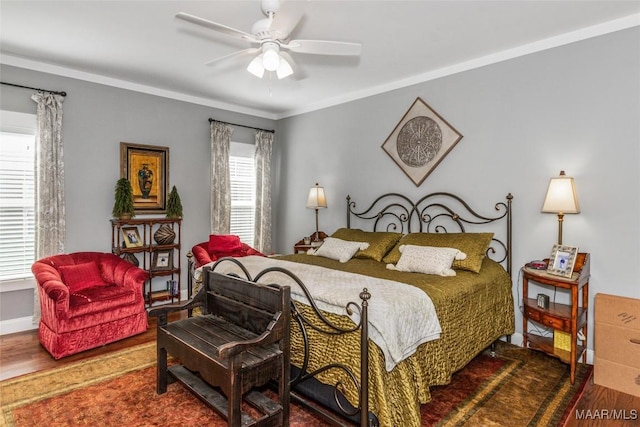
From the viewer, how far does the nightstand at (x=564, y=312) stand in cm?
276

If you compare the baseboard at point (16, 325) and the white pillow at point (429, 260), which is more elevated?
the white pillow at point (429, 260)

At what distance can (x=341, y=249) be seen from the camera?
12.9 feet

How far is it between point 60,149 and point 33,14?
4.99ft

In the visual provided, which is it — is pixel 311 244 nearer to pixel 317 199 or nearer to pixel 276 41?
pixel 317 199

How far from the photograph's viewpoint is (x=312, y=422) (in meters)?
2.27

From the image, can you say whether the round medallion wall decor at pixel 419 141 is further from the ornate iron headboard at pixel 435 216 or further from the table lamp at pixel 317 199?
the table lamp at pixel 317 199

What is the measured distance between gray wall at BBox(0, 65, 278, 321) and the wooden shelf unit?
14cm

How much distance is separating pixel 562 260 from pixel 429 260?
3.41ft

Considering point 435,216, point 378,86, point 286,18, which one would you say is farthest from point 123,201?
point 435,216

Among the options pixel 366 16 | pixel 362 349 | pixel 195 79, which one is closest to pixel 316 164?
pixel 195 79

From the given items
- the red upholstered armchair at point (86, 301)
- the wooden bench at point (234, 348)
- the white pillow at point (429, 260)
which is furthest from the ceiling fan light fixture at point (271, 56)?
the red upholstered armchair at point (86, 301)

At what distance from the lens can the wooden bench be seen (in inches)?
76.2

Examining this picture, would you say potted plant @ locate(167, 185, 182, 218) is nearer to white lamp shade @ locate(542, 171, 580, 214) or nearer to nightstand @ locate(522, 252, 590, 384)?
nightstand @ locate(522, 252, 590, 384)

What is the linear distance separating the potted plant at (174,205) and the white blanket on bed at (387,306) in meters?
2.53
